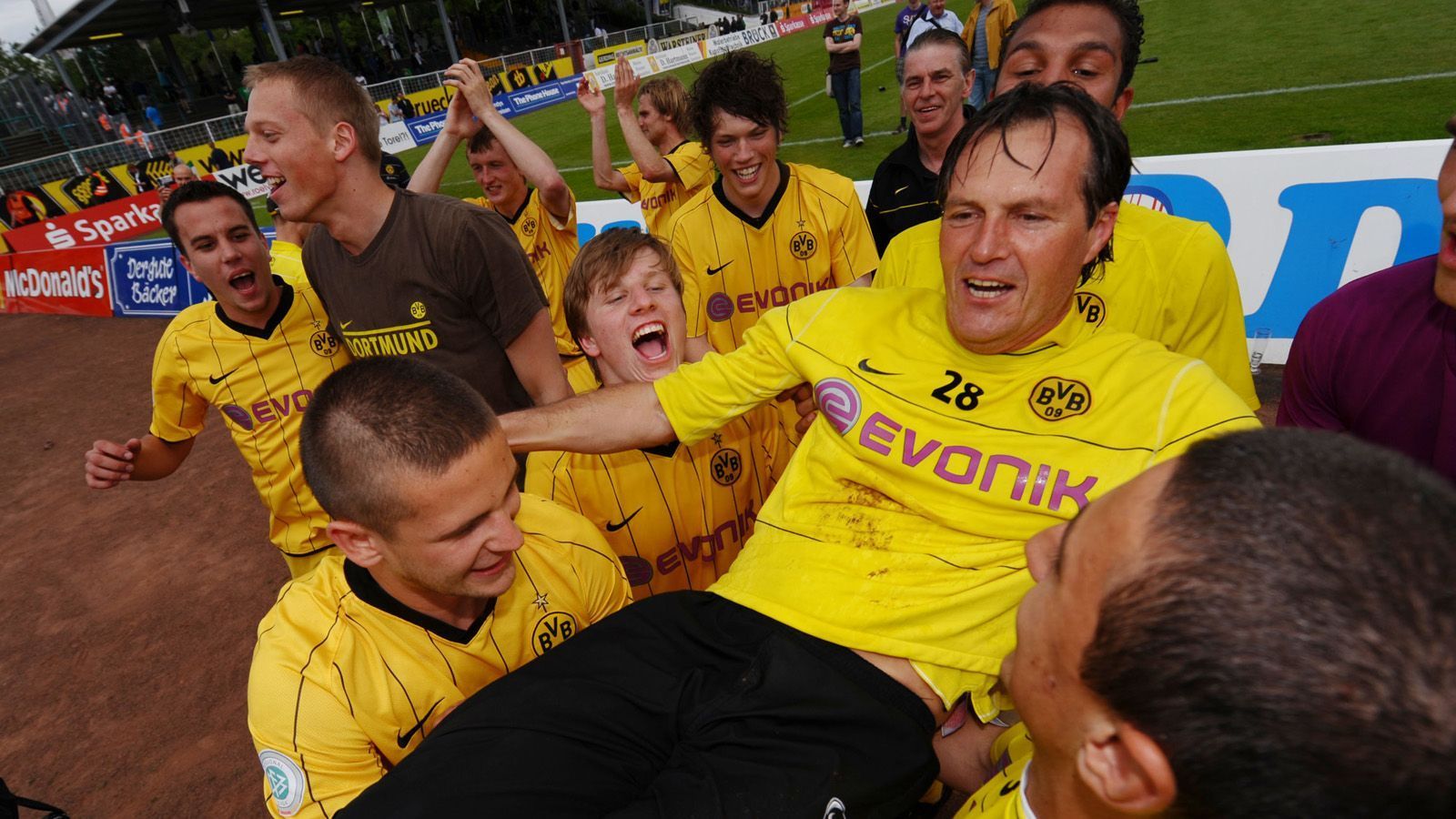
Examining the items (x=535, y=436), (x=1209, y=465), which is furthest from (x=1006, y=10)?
(x=1209, y=465)

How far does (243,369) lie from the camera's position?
11.5 ft

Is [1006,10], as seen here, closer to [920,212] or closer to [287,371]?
[920,212]

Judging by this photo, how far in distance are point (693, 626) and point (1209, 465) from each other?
1321 millimetres

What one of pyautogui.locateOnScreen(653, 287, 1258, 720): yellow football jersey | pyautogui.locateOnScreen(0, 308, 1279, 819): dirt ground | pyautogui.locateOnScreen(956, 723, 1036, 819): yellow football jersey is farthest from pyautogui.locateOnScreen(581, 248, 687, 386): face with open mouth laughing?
pyautogui.locateOnScreen(0, 308, 1279, 819): dirt ground

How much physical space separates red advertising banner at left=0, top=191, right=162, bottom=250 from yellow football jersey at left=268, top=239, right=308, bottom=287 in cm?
1647

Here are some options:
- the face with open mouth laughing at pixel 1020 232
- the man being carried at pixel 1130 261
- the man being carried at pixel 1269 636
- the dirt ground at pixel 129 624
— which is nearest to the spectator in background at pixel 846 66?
the dirt ground at pixel 129 624

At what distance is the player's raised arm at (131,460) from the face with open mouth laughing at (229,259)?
716mm

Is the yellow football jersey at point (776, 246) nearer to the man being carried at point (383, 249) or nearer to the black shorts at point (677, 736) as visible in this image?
the man being carried at point (383, 249)

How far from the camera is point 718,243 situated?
4.14m

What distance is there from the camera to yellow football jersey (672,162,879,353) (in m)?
4.08

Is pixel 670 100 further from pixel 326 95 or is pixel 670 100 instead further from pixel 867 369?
pixel 867 369

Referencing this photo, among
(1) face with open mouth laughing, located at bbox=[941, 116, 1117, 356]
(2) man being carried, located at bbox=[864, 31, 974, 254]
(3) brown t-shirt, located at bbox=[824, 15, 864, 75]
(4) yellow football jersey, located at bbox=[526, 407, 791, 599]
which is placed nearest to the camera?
(1) face with open mouth laughing, located at bbox=[941, 116, 1117, 356]

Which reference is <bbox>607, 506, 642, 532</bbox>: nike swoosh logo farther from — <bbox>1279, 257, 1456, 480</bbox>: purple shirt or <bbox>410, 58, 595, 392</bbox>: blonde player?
<bbox>1279, 257, 1456, 480</bbox>: purple shirt

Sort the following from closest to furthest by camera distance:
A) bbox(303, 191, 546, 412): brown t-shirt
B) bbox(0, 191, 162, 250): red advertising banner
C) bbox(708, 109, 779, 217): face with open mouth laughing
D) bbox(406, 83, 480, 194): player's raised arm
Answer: bbox(303, 191, 546, 412): brown t-shirt < bbox(406, 83, 480, 194): player's raised arm < bbox(708, 109, 779, 217): face with open mouth laughing < bbox(0, 191, 162, 250): red advertising banner
